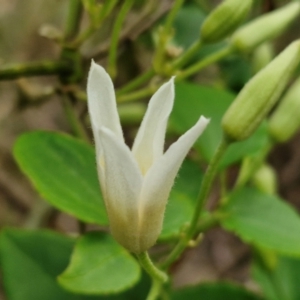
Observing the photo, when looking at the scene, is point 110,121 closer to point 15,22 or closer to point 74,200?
point 74,200

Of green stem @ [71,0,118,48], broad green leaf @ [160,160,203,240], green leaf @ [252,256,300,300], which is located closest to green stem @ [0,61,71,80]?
green stem @ [71,0,118,48]

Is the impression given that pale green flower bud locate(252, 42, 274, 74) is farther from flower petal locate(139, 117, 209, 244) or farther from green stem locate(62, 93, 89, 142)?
flower petal locate(139, 117, 209, 244)

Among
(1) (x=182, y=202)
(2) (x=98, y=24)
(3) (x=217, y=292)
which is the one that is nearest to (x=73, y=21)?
(2) (x=98, y=24)

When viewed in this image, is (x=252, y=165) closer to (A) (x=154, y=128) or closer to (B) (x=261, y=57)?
(B) (x=261, y=57)

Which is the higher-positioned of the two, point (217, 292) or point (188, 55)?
point (188, 55)

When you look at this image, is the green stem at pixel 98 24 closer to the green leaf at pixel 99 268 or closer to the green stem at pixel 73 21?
the green stem at pixel 73 21

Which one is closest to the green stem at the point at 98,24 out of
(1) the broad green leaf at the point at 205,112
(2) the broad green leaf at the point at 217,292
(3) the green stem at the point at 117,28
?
(3) the green stem at the point at 117,28

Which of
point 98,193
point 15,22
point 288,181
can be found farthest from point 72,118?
point 288,181
